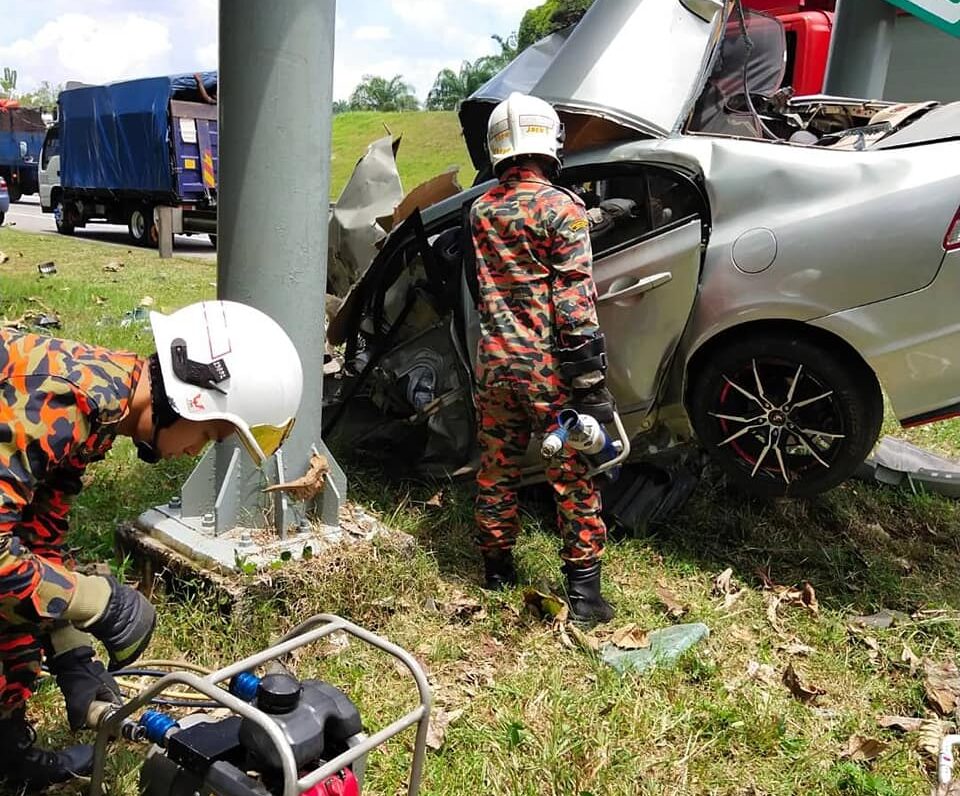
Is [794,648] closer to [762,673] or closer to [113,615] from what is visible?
[762,673]

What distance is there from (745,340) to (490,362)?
3.58ft

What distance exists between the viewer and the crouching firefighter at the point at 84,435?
75.6 inches

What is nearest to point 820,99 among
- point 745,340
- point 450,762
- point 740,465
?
point 745,340

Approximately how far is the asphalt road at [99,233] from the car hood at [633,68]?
1107 cm

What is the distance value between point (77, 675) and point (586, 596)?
1.89 meters

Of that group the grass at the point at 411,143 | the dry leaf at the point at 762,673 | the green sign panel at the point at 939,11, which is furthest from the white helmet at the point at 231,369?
the grass at the point at 411,143

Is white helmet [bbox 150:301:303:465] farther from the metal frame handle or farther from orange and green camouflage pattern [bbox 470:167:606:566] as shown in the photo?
orange and green camouflage pattern [bbox 470:167:606:566]

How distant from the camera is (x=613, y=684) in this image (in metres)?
3.02

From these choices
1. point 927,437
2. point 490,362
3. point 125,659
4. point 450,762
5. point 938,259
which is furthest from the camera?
point 927,437

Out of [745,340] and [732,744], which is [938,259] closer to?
[745,340]

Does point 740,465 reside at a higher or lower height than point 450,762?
higher

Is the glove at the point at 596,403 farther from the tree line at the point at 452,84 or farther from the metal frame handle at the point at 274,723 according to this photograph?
the tree line at the point at 452,84

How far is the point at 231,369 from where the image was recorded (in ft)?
6.94

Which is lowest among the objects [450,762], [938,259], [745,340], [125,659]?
[450,762]
